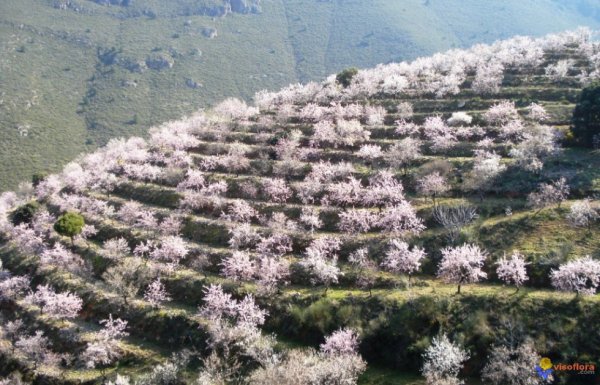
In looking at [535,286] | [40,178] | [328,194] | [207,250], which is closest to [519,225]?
[535,286]

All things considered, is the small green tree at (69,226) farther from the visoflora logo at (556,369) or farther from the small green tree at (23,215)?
the visoflora logo at (556,369)

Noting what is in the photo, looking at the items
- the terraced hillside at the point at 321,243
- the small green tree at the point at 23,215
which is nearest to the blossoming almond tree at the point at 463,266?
the terraced hillside at the point at 321,243

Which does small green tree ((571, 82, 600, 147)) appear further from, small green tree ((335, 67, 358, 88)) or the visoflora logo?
small green tree ((335, 67, 358, 88))

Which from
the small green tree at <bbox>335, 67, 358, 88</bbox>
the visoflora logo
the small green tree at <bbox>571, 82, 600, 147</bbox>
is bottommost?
the visoflora logo

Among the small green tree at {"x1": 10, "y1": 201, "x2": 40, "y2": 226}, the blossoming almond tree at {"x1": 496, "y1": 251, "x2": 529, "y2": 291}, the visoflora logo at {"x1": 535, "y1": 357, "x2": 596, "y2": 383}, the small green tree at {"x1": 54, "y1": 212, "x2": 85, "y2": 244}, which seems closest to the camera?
the visoflora logo at {"x1": 535, "y1": 357, "x2": 596, "y2": 383}

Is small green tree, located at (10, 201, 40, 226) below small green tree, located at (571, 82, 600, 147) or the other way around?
below

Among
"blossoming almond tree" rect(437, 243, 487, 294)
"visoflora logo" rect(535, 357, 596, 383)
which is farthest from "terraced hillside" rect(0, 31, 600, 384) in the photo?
"blossoming almond tree" rect(437, 243, 487, 294)
